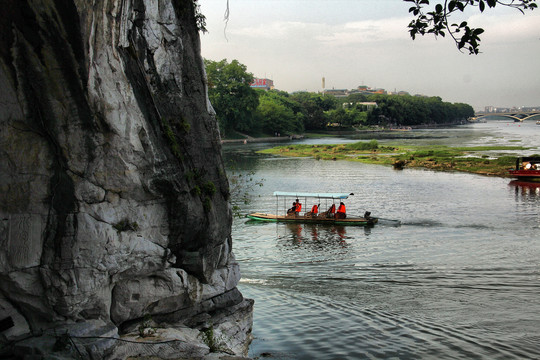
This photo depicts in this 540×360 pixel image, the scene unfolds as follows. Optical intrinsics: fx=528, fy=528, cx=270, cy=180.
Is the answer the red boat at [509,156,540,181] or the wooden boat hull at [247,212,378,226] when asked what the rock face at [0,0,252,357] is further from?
the red boat at [509,156,540,181]

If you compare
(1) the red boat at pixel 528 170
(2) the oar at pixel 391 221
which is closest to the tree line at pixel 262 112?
(1) the red boat at pixel 528 170

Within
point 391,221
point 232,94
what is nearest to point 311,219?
point 391,221

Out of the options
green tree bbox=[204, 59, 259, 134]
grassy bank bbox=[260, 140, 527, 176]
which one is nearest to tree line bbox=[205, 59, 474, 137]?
green tree bbox=[204, 59, 259, 134]

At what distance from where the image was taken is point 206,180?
11.0m

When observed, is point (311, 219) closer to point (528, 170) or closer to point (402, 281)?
point (402, 281)

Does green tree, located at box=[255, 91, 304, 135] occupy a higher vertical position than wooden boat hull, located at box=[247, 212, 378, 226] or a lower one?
higher

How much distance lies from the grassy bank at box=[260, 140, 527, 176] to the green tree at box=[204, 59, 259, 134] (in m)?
23.5

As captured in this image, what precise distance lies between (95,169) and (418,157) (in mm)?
57662

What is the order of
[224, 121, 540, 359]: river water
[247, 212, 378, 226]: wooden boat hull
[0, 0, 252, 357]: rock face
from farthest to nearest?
[247, 212, 378, 226]: wooden boat hull
[224, 121, 540, 359]: river water
[0, 0, 252, 357]: rock face

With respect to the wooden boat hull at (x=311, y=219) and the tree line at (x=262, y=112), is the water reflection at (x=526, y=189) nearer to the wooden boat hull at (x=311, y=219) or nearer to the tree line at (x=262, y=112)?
the wooden boat hull at (x=311, y=219)

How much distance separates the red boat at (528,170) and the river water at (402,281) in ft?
28.6

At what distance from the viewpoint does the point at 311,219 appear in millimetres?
30125

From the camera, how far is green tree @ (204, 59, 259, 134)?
97.2 m

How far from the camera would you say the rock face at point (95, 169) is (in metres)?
7.95
